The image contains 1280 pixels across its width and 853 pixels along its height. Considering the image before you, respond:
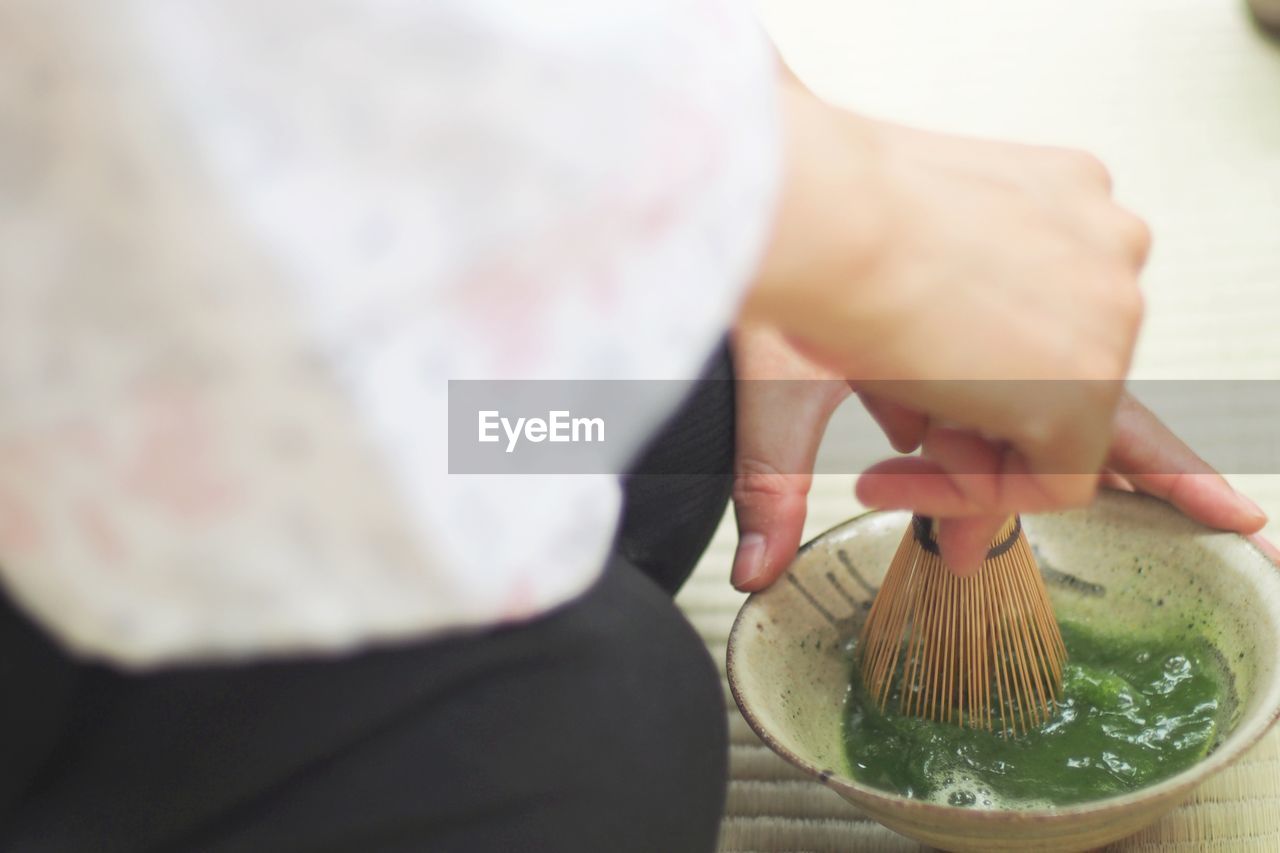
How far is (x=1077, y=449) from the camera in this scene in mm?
458

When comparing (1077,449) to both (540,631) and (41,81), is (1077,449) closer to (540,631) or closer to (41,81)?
(540,631)

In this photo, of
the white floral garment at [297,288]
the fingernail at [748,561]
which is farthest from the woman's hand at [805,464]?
the white floral garment at [297,288]

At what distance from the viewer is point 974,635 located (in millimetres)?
728

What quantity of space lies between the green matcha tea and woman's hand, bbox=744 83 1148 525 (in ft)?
0.93

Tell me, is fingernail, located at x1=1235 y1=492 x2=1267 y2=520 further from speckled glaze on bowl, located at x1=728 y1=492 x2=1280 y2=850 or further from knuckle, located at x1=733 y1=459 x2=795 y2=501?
knuckle, located at x1=733 y1=459 x2=795 y2=501

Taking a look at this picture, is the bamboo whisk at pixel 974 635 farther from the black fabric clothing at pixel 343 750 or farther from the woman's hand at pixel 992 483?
the black fabric clothing at pixel 343 750

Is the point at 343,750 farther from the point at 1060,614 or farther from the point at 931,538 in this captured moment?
the point at 1060,614

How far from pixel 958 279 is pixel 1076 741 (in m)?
0.40

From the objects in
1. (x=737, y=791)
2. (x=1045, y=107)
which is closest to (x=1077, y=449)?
(x=737, y=791)

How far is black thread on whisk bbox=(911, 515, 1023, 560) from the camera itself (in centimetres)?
71

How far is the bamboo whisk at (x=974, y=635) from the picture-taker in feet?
2.37

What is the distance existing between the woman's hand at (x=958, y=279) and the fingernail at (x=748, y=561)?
0.31m

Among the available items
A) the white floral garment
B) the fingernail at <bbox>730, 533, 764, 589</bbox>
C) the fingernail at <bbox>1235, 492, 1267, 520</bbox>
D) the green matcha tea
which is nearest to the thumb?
the fingernail at <bbox>730, 533, 764, 589</bbox>

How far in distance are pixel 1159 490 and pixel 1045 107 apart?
0.82 m
